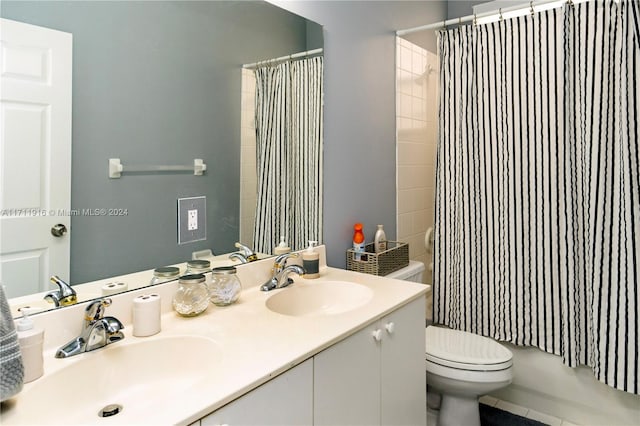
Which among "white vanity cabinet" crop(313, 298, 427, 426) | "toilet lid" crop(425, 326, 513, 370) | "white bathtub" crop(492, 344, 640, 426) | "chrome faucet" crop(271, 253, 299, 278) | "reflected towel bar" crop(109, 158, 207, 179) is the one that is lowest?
"white bathtub" crop(492, 344, 640, 426)

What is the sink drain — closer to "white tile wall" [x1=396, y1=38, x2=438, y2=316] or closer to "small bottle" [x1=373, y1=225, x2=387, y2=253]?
"small bottle" [x1=373, y1=225, x2=387, y2=253]

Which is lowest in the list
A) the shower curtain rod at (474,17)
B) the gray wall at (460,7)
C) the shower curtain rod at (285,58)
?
the shower curtain rod at (285,58)

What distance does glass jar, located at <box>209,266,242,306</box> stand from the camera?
4.51 feet

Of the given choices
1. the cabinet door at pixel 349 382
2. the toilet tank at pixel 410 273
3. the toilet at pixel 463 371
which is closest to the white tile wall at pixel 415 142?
the toilet tank at pixel 410 273

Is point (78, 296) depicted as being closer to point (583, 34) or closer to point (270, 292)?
point (270, 292)

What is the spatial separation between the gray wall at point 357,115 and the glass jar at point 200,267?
65 cm

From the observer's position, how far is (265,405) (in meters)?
0.95

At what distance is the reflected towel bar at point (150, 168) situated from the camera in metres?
1.20

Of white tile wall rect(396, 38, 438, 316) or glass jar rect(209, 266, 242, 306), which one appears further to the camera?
white tile wall rect(396, 38, 438, 316)

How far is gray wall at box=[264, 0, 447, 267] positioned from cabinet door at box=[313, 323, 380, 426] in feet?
2.40

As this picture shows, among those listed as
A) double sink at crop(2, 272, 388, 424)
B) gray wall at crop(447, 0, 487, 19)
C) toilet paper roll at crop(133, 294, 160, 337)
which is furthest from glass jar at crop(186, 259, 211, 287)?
gray wall at crop(447, 0, 487, 19)

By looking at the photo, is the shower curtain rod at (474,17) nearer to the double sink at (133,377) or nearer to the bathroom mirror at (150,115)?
the bathroom mirror at (150,115)

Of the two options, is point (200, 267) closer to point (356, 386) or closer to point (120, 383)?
point (120, 383)

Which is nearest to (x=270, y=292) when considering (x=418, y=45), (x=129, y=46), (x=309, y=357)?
(x=309, y=357)
